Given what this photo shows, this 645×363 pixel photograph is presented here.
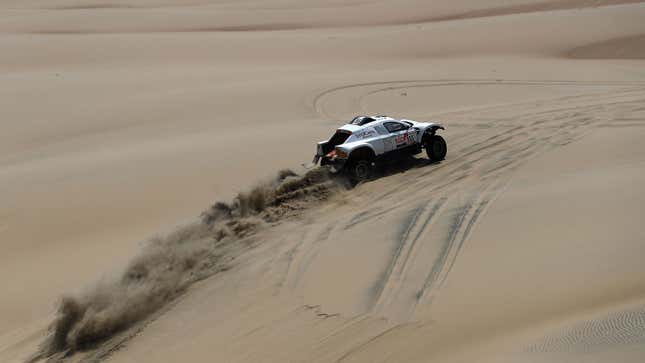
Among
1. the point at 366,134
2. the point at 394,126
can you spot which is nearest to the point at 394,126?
the point at 394,126

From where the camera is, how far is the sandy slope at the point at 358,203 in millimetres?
8352

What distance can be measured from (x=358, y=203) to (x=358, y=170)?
4.50 ft

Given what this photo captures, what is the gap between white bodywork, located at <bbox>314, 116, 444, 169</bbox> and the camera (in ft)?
45.3

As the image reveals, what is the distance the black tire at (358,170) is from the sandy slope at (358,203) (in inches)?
15.0

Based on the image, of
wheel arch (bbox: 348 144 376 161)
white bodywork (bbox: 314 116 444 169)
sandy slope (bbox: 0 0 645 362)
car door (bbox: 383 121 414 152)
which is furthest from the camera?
car door (bbox: 383 121 414 152)

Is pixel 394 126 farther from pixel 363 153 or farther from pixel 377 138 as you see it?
pixel 363 153

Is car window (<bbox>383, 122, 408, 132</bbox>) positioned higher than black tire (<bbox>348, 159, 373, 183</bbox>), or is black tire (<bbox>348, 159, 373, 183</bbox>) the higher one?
car window (<bbox>383, 122, 408, 132</bbox>)

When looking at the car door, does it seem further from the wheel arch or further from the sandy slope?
the sandy slope

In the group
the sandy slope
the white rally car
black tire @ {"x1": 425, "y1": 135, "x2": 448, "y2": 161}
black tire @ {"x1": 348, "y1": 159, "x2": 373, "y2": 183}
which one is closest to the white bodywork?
the white rally car

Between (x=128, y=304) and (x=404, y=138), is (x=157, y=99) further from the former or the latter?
(x=128, y=304)

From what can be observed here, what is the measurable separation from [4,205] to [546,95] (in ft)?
52.5

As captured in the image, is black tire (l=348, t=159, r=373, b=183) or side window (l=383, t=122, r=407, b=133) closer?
black tire (l=348, t=159, r=373, b=183)

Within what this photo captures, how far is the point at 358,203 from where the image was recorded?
12.6m

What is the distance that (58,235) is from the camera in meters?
12.5
